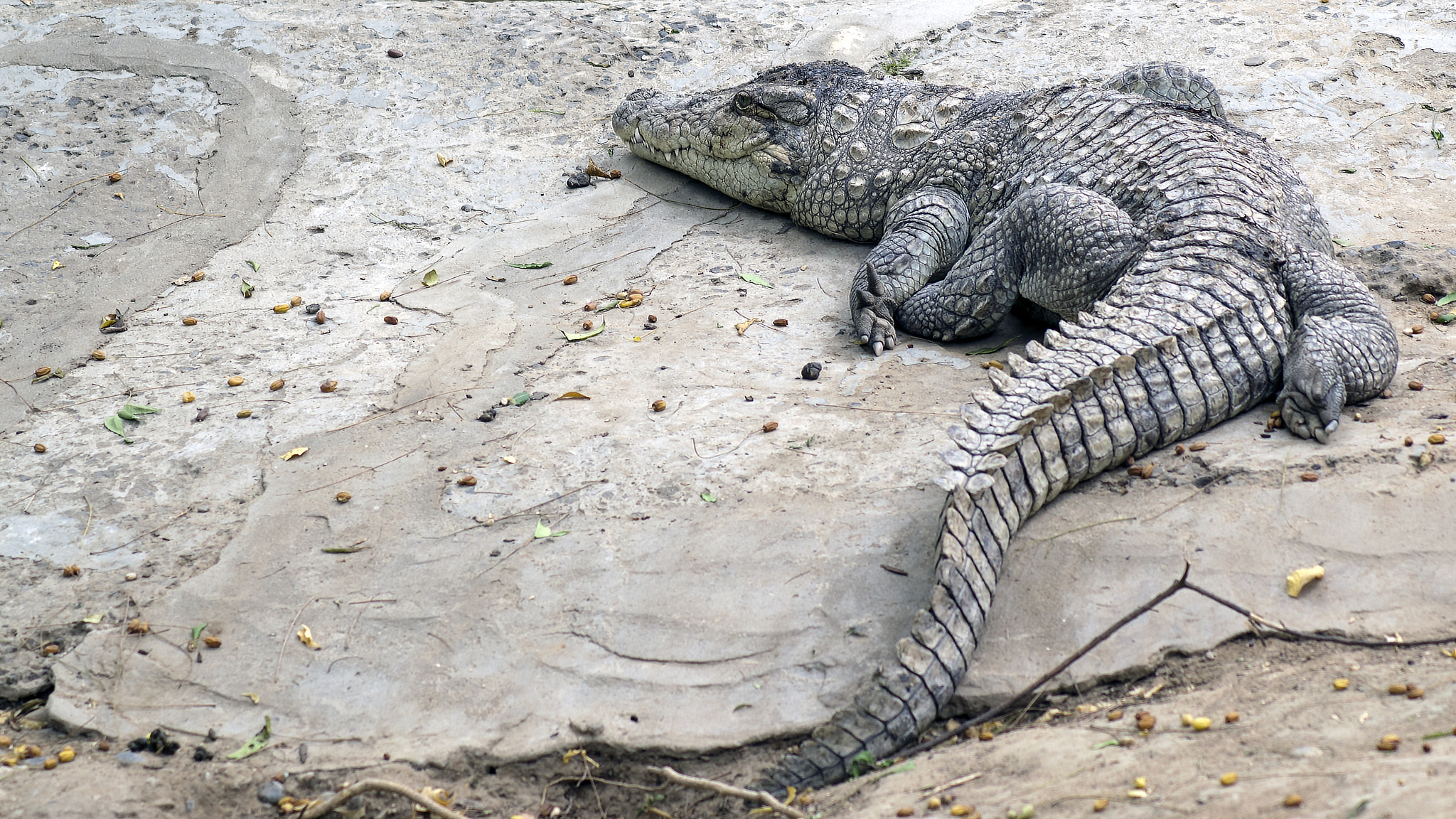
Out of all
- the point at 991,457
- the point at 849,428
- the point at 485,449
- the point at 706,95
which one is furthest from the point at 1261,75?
the point at 485,449

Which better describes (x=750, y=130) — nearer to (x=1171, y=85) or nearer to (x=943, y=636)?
(x=1171, y=85)

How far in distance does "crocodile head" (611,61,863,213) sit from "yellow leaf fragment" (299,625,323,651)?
11.6 ft

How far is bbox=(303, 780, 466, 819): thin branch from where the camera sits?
2525mm

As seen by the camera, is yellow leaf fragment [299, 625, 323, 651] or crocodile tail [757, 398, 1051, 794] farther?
yellow leaf fragment [299, 625, 323, 651]

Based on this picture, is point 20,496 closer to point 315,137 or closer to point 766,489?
point 766,489

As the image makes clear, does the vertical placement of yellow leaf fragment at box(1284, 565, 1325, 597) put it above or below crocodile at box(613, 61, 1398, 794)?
below

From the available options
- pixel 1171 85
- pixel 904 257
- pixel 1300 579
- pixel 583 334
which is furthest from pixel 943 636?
pixel 1171 85

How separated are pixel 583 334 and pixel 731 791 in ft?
8.26

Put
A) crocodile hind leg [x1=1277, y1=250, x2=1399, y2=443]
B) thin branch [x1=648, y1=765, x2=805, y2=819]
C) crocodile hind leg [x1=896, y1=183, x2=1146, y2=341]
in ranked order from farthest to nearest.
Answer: crocodile hind leg [x1=896, y1=183, x2=1146, y2=341], crocodile hind leg [x1=1277, y1=250, x2=1399, y2=443], thin branch [x1=648, y1=765, x2=805, y2=819]

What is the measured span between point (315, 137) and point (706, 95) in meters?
2.34

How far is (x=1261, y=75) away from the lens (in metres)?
6.41

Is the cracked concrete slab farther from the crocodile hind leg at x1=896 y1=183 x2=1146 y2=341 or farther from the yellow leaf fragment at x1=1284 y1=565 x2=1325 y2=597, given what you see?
the crocodile hind leg at x1=896 y1=183 x2=1146 y2=341

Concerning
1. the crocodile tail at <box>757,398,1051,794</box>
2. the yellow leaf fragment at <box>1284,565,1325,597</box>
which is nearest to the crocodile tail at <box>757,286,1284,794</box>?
the crocodile tail at <box>757,398,1051,794</box>

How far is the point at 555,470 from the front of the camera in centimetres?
369
